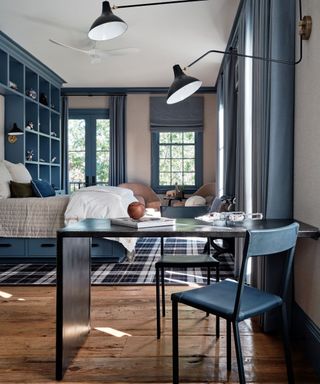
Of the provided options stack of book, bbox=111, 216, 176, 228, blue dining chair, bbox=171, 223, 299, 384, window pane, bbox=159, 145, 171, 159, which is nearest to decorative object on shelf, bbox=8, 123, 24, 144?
window pane, bbox=159, 145, 171, 159

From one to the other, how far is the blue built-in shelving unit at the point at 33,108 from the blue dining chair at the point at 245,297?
469cm

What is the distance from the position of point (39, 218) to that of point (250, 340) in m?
2.74

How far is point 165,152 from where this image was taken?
8008 millimetres

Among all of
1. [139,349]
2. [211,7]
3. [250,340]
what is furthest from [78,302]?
[211,7]

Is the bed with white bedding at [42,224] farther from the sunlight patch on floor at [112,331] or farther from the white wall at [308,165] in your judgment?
the white wall at [308,165]

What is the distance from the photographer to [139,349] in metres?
2.19

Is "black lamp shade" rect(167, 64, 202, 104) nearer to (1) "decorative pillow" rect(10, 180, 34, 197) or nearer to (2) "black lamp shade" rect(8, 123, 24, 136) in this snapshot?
(1) "decorative pillow" rect(10, 180, 34, 197)

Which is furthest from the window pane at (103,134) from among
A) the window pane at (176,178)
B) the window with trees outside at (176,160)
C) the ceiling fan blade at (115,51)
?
the ceiling fan blade at (115,51)

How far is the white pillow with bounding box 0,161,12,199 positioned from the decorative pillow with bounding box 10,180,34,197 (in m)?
0.06

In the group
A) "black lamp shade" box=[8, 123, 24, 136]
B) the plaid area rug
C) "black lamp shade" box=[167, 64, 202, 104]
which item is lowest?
the plaid area rug

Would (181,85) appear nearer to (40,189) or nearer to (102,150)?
(40,189)

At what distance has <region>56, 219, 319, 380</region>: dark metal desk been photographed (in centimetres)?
182

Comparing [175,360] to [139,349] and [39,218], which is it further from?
[39,218]

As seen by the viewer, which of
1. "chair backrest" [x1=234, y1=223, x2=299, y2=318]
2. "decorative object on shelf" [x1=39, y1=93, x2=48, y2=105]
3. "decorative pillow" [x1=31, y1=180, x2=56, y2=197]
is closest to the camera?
"chair backrest" [x1=234, y1=223, x2=299, y2=318]
